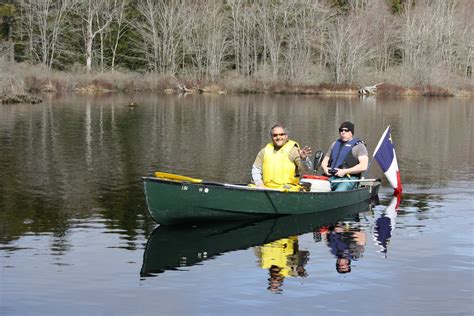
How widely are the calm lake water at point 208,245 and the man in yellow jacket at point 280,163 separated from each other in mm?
840

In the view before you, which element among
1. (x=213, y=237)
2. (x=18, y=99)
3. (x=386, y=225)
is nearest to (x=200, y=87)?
(x=18, y=99)

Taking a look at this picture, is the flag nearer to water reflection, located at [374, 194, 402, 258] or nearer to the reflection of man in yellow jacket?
water reflection, located at [374, 194, 402, 258]

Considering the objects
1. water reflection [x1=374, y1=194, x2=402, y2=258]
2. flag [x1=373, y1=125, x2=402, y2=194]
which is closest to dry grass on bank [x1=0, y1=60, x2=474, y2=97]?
flag [x1=373, y1=125, x2=402, y2=194]

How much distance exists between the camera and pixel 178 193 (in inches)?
563

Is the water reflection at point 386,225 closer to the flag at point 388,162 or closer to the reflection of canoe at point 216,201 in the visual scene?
the flag at point 388,162

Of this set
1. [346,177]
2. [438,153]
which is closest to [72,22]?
[438,153]

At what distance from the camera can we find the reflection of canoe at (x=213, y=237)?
41.7 feet

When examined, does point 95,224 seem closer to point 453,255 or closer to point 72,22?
point 453,255

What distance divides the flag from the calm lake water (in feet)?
1.38

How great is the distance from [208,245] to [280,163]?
2.50 metres

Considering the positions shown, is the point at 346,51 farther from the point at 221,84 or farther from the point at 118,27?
the point at 118,27

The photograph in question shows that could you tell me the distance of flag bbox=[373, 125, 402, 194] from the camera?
19953 mm

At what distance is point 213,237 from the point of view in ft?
46.9

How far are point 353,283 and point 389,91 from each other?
6520 centimetres
